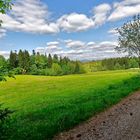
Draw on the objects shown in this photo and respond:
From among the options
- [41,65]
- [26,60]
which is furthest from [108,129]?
[41,65]

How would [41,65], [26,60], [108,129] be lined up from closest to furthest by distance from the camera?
[108,129], [26,60], [41,65]

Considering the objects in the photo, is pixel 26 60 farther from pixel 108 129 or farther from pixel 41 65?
pixel 108 129

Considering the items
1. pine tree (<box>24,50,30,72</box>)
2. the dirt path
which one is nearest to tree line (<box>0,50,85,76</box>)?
pine tree (<box>24,50,30,72</box>)

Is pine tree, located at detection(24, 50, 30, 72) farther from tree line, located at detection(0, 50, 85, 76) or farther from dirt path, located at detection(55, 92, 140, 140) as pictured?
dirt path, located at detection(55, 92, 140, 140)

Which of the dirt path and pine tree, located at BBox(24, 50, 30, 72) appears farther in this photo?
pine tree, located at BBox(24, 50, 30, 72)

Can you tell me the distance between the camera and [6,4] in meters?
10.1

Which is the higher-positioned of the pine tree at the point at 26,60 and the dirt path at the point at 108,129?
the pine tree at the point at 26,60

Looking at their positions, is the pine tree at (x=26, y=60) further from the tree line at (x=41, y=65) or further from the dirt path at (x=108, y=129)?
the dirt path at (x=108, y=129)

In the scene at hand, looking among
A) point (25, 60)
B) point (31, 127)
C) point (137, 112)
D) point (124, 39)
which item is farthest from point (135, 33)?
point (25, 60)

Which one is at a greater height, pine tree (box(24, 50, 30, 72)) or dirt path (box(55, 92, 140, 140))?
pine tree (box(24, 50, 30, 72))

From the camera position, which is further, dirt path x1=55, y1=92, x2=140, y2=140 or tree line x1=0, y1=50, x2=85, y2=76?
tree line x1=0, y1=50, x2=85, y2=76

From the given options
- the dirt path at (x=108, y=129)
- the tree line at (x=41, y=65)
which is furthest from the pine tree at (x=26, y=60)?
the dirt path at (x=108, y=129)

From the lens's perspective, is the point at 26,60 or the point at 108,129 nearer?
the point at 108,129

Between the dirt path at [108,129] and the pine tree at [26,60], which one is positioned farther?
the pine tree at [26,60]
